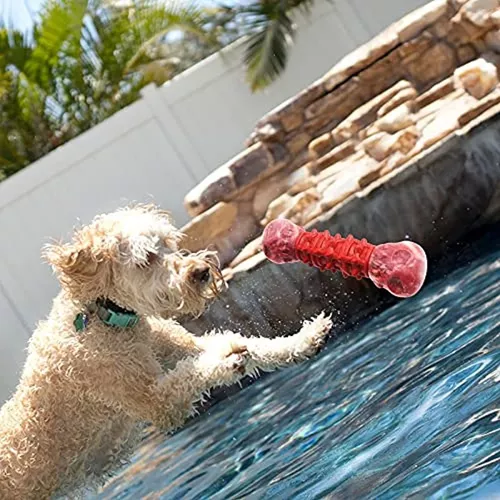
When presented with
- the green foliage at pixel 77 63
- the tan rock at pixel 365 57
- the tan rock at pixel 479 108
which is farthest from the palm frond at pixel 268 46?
the tan rock at pixel 479 108

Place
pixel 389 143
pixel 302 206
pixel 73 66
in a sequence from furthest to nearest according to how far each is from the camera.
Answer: pixel 73 66 → pixel 302 206 → pixel 389 143

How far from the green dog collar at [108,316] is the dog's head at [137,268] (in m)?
0.06

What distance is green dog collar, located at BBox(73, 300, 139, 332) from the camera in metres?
5.77

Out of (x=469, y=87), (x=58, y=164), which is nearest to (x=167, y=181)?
(x=58, y=164)

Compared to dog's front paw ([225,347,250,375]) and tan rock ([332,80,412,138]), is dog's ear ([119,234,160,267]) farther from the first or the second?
tan rock ([332,80,412,138])

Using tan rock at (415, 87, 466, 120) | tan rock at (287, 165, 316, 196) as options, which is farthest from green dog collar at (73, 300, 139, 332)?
tan rock at (287, 165, 316, 196)

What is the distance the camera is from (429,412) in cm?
507

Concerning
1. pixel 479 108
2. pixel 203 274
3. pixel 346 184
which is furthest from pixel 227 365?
pixel 346 184

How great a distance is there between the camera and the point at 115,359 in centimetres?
570

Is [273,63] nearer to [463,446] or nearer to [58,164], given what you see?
[58,164]

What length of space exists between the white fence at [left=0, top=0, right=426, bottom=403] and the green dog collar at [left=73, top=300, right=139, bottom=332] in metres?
8.77

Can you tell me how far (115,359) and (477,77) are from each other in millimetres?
5916

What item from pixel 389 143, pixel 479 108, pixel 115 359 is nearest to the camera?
pixel 115 359

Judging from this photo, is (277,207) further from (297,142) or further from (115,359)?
(115,359)
